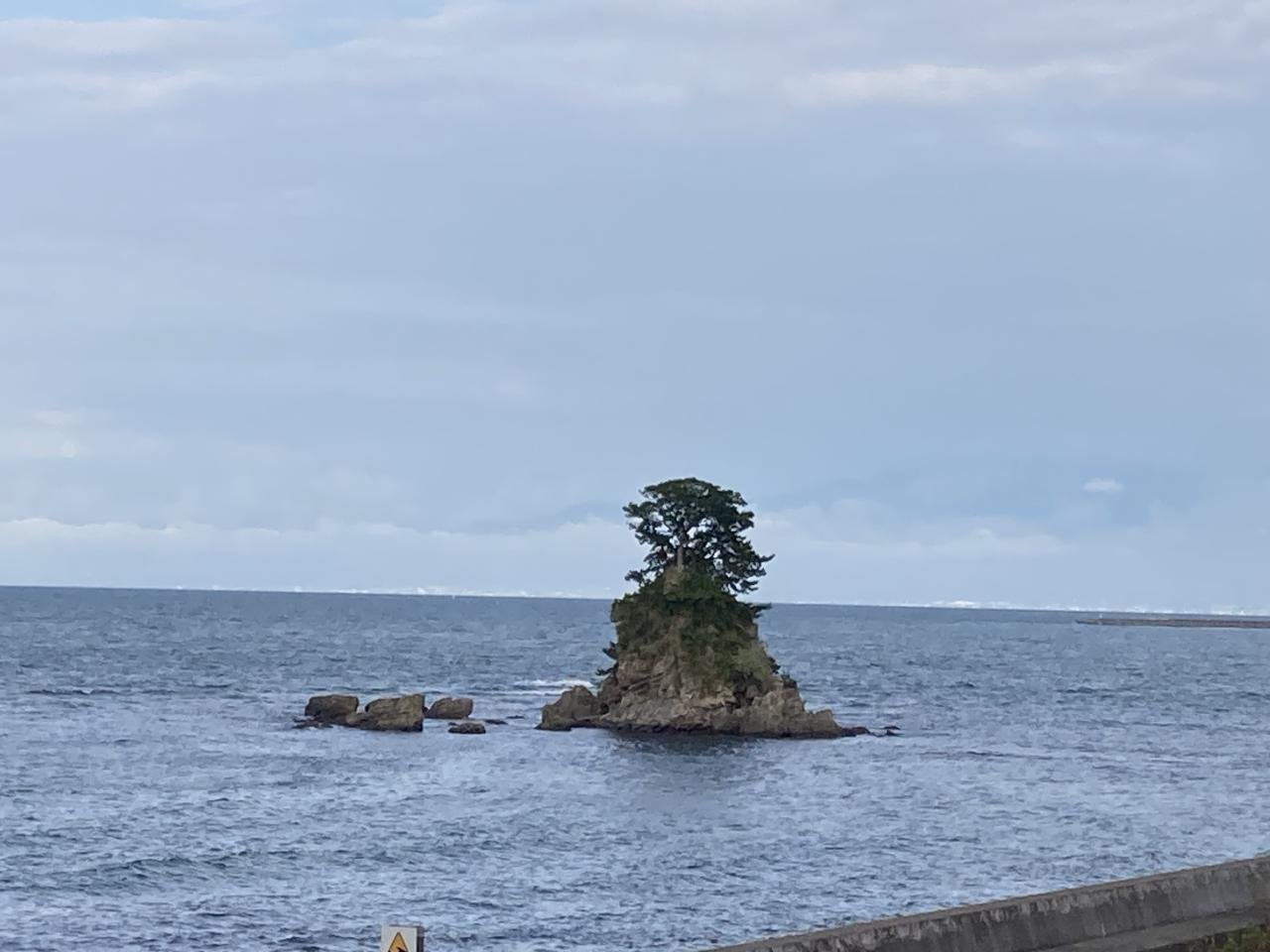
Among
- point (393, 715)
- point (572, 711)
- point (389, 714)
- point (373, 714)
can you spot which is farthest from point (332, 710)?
point (572, 711)

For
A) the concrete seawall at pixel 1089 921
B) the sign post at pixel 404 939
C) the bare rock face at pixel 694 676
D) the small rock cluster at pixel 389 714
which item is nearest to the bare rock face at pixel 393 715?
the small rock cluster at pixel 389 714

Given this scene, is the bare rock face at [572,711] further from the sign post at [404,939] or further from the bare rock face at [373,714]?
the sign post at [404,939]

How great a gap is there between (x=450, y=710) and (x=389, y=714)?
6552 mm

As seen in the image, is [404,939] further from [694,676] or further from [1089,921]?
[694,676]

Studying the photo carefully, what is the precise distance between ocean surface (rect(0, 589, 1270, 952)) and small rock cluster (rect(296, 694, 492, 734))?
155 cm

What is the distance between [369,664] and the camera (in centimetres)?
16412

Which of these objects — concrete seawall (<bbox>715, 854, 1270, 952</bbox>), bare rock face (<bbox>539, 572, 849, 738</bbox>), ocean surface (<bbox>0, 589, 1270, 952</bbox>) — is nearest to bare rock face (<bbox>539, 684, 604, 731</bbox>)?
bare rock face (<bbox>539, 572, 849, 738</bbox>)

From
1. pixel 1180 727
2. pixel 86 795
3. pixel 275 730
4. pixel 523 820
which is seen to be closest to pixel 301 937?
pixel 523 820

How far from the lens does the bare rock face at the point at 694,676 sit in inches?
3770

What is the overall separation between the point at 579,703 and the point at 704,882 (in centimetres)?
4895

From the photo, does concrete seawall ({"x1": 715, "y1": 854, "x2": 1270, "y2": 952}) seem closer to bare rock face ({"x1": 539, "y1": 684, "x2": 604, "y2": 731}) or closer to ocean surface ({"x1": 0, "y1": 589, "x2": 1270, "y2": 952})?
ocean surface ({"x1": 0, "y1": 589, "x2": 1270, "y2": 952})

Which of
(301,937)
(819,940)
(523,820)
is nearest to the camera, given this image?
(819,940)

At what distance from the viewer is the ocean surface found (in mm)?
45812

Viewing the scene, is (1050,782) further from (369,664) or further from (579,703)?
(369,664)
